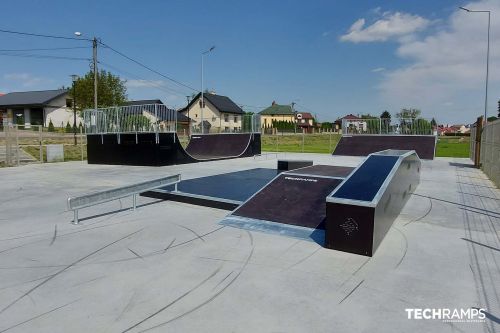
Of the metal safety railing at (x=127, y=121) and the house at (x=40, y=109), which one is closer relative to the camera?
the metal safety railing at (x=127, y=121)

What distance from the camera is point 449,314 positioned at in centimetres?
347

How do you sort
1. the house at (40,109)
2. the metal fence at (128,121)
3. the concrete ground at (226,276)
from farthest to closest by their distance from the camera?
the house at (40,109), the metal fence at (128,121), the concrete ground at (226,276)

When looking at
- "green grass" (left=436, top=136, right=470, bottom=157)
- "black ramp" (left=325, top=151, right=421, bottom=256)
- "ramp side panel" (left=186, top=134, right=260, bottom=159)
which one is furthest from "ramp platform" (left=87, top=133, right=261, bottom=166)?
"green grass" (left=436, top=136, right=470, bottom=157)

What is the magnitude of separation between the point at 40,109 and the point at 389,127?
184 ft

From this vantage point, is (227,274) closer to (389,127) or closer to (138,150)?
(138,150)

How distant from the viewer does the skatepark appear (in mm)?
3375

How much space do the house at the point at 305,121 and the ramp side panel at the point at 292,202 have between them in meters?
105

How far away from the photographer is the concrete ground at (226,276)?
3351mm

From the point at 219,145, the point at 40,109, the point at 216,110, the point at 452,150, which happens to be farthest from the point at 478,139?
the point at 40,109

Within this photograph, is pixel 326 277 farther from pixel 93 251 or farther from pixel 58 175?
pixel 58 175

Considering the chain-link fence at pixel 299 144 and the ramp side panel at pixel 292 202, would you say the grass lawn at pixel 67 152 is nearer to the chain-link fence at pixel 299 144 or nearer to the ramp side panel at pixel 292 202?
the chain-link fence at pixel 299 144

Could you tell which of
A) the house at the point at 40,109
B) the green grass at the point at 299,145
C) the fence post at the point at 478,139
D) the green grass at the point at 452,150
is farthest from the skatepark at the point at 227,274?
the house at the point at 40,109

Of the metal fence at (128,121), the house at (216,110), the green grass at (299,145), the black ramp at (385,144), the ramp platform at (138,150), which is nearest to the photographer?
the ramp platform at (138,150)

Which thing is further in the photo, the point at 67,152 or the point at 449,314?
the point at 67,152
